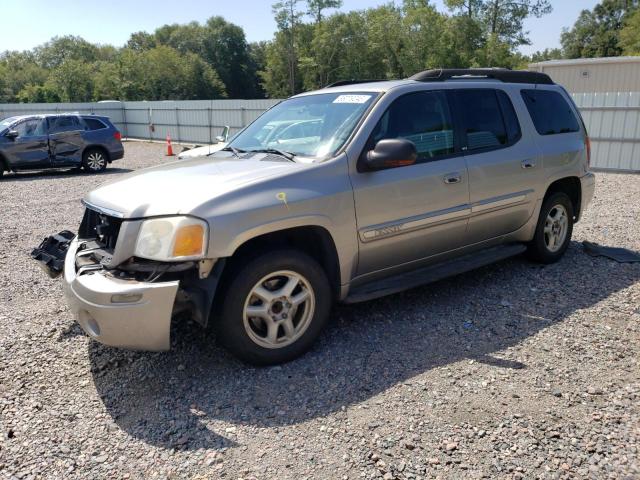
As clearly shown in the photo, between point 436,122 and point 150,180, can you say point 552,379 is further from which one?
point 150,180

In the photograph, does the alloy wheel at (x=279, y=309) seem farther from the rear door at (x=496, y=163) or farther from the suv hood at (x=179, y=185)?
the rear door at (x=496, y=163)

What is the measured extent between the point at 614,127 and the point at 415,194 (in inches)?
439

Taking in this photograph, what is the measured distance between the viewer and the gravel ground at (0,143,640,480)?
8.99 ft

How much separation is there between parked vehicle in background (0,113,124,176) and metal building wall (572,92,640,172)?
12.8m

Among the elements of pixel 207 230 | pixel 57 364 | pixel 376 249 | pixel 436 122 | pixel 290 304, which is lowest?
pixel 57 364

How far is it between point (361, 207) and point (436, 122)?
3.82 feet

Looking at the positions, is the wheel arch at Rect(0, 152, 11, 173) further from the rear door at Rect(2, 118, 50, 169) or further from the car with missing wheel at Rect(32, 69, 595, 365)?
the car with missing wheel at Rect(32, 69, 595, 365)

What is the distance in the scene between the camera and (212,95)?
70.2 metres

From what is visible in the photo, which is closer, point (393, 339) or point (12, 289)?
point (393, 339)

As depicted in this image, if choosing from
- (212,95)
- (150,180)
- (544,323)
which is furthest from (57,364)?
(212,95)

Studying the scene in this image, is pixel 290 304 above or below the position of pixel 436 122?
below

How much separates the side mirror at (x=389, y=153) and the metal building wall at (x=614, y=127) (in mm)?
11285

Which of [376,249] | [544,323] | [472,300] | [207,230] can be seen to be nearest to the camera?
[207,230]

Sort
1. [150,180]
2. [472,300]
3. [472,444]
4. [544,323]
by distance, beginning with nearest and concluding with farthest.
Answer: [472,444], [150,180], [544,323], [472,300]
